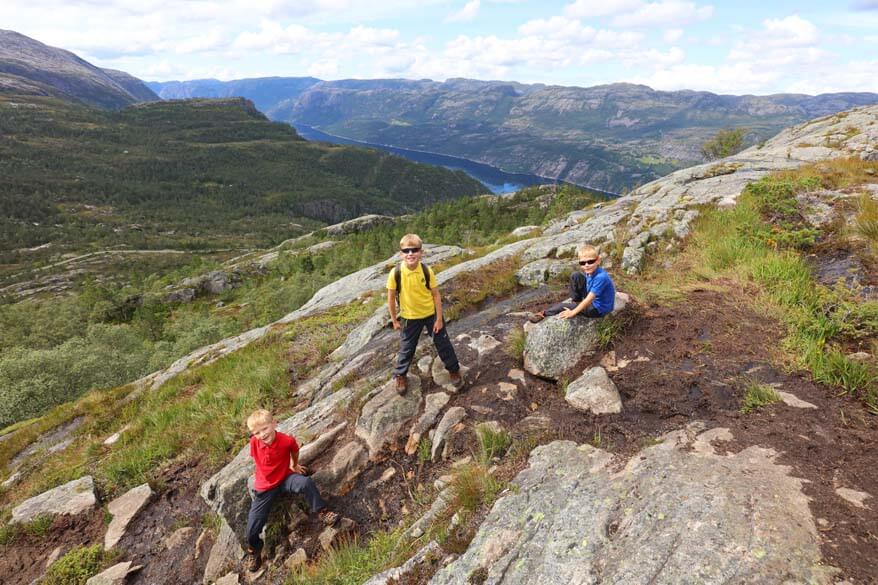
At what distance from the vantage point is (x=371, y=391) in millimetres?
9359

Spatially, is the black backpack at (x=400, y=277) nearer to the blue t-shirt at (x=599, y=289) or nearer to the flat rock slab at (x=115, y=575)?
the blue t-shirt at (x=599, y=289)

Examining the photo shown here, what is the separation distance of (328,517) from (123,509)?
18.6ft

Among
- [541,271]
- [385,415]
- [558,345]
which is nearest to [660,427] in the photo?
[558,345]

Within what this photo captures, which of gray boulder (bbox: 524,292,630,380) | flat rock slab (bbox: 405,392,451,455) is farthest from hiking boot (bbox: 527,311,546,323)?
flat rock slab (bbox: 405,392,451,455)

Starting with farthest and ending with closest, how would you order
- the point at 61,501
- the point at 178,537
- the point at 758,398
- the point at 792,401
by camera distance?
the point at 61,501, the point at 178,537, the point at 758,398, the point at 792,401

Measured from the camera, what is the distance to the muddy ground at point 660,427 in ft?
14.9

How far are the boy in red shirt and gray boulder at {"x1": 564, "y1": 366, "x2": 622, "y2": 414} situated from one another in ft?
15.8

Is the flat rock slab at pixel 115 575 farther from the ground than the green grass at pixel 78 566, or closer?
farther from the ground

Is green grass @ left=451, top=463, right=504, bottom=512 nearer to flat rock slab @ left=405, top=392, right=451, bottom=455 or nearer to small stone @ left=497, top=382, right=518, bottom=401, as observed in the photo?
flat rock slab @ left=405, top=392, right=451, bottom=455

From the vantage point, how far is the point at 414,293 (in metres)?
8.26

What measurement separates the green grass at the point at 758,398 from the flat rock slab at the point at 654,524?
107 centimetres

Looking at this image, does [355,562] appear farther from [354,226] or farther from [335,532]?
[354,226]

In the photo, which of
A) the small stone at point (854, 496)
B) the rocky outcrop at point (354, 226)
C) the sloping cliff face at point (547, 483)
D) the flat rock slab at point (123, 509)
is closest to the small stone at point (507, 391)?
the sloping cliff face at point (547, 483)

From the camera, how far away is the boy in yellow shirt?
26.8 ft
